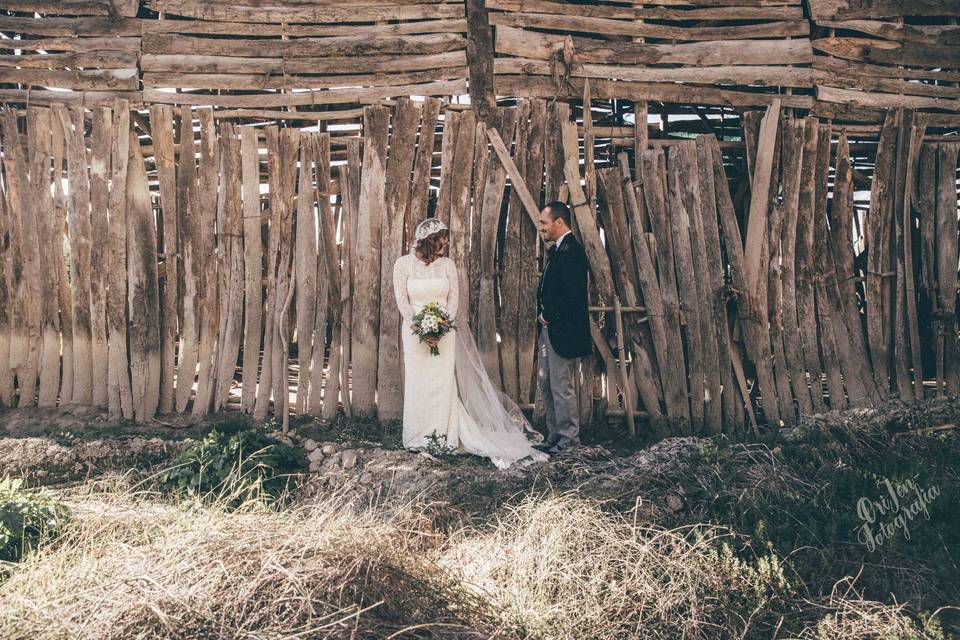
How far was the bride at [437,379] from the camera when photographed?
6074 mm

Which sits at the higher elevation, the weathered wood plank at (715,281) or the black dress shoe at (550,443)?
the weathered wood plank at (715,281)

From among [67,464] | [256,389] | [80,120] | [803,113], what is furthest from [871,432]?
[80,120]

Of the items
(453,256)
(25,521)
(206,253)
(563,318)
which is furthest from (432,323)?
(25,521)

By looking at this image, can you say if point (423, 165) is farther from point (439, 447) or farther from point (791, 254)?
point (791, 254)

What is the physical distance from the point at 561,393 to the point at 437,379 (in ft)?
3.63

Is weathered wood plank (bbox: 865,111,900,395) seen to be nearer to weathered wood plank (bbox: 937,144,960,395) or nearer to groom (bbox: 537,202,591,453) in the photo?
weathered wood plank (bbox: 937,144,960,395)

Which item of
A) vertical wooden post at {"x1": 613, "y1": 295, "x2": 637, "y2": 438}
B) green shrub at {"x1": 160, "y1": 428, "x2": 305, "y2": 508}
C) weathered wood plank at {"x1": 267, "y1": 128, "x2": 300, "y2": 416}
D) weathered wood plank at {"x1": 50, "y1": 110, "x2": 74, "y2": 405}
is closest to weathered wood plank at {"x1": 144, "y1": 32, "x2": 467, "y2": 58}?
weathered wood plank at {"x1": 267, "y1": 128, "x2": 300, "y2": 416}

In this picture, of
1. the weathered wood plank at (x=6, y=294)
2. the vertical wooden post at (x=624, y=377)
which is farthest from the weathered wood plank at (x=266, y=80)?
the vertical wooden post at (x=624, y=377)

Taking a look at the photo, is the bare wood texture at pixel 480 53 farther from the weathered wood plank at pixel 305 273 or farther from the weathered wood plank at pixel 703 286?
the weathered wood plank at pixel 703 286

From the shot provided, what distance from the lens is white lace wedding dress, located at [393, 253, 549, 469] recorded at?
6.11 m

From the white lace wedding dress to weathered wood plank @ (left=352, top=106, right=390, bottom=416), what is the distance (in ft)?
1.69

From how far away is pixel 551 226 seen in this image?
6.19 meters

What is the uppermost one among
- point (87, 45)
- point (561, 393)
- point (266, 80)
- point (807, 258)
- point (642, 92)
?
point (87, 45)

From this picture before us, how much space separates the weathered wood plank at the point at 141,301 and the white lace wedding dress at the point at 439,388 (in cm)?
250
